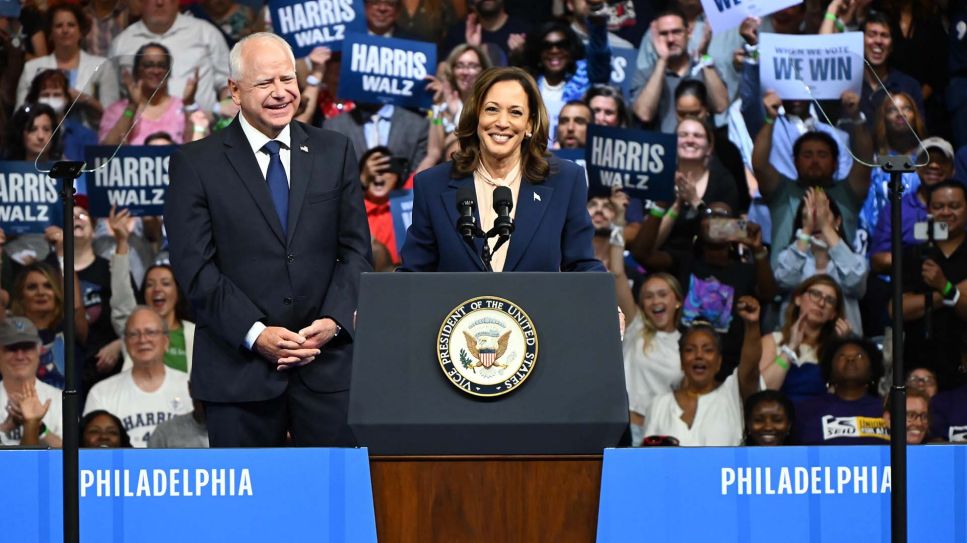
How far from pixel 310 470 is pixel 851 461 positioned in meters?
1.07

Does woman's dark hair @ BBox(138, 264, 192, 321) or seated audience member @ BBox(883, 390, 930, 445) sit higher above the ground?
woman's dark hair @ BBox(138, 264, 192, 321)

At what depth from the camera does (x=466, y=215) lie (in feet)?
9.05

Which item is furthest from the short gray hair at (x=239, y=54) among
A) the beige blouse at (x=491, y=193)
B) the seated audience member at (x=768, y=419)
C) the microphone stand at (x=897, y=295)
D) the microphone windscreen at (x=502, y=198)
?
the seated audience member at (x=768, y=419)

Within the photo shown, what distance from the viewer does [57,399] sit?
5832 millimetres

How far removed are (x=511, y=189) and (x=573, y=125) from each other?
279 cm

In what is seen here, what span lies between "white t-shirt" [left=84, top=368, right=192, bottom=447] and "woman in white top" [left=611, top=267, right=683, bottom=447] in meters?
1.84

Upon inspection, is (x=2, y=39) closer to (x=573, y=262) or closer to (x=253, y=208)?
(x=253, y=208)

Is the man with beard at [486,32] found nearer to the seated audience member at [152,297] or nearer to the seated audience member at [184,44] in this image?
the seated audience member at [184,44]

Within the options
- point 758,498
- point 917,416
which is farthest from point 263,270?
point 917,416

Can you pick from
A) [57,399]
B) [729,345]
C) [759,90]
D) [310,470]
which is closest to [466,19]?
[759,90]

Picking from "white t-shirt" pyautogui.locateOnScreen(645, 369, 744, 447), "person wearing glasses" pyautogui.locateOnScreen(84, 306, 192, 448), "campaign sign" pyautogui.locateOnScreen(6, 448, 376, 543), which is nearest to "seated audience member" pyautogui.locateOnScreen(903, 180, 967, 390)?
"white t-shirt" pyautogui.locateOnScreen(645, 369, 744, 447)

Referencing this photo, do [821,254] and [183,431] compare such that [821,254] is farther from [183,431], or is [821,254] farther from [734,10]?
[183,431]

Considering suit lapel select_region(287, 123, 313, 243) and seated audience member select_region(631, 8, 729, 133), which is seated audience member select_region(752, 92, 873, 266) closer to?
seated audience member select_region(631, 8, 729, 133)

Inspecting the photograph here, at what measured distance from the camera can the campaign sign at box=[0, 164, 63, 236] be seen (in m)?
5.86
